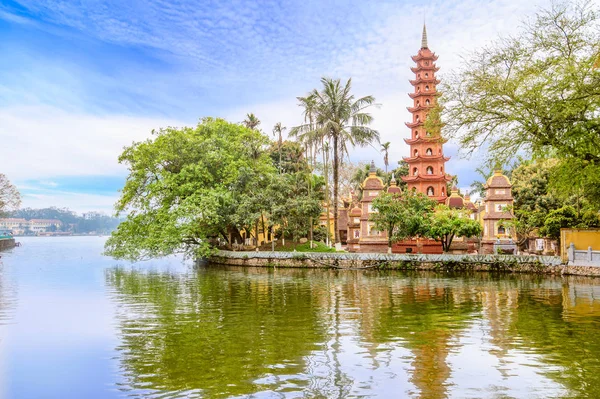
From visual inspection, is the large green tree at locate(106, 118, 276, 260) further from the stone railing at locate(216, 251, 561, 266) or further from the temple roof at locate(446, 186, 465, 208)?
the temple roof at locate(446, 186, 465, 208)

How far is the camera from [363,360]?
32.8 feet

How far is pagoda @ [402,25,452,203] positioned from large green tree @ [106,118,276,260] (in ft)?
49.7

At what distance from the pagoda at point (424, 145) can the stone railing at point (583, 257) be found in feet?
56.8

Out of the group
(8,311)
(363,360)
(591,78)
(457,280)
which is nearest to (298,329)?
(363,360)

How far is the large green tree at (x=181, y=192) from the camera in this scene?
115 ft

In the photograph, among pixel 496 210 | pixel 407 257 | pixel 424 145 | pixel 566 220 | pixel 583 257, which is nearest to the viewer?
pixel 583 257

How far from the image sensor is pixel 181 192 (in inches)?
1411

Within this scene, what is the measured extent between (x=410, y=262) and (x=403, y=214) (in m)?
3.32

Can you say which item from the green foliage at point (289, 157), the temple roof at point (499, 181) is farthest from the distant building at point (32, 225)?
the temple roof at point (499, 181)

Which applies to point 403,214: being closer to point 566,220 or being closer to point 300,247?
point 566,220

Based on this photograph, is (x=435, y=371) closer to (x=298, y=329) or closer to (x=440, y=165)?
(x=298, y=329)

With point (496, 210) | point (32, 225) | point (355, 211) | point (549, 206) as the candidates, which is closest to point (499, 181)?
point (496, 210)

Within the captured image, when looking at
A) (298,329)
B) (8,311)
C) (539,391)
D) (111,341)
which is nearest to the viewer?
(539,391)

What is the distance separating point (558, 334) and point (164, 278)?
2103cm
